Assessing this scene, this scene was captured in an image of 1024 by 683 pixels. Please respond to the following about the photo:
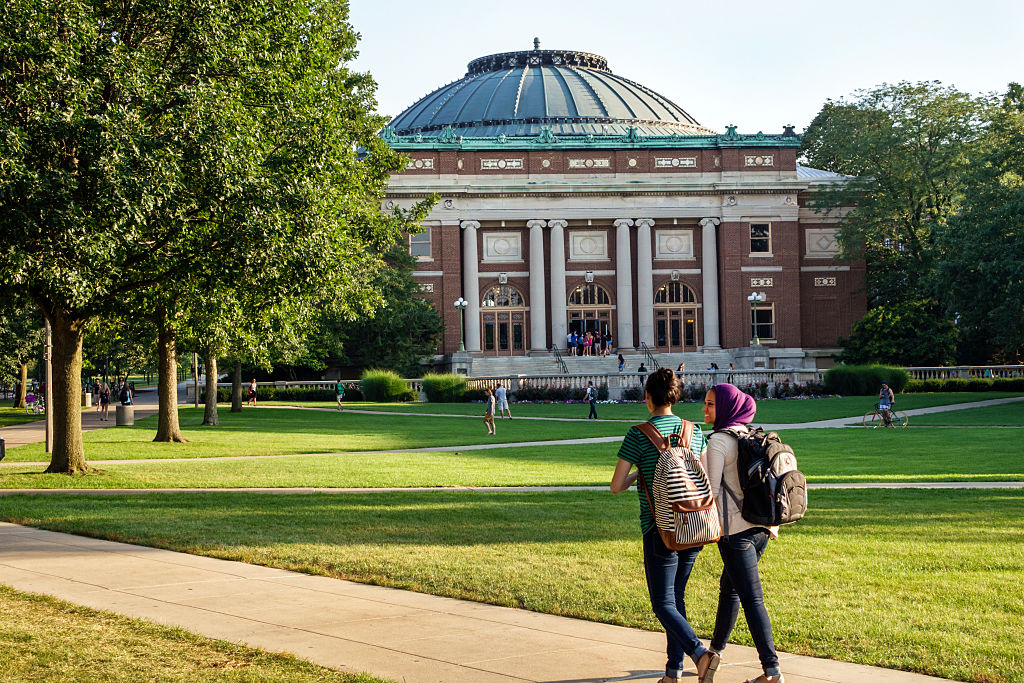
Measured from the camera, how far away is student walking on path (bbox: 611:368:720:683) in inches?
277

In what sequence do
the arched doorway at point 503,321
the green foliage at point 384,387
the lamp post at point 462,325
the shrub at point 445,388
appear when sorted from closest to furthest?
the shrub at point 445,388 → the green foliage at point 384,387 → the lamp post at point 462,325 → the arched doorway at point 503,321

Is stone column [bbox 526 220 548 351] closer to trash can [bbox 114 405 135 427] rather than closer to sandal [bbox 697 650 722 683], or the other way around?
trash can [bbox 114 405 135 427]

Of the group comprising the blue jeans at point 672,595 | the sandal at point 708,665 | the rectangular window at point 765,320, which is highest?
the rectangular window at point 765,320

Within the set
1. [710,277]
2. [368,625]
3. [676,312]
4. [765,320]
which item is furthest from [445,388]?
[368,625]

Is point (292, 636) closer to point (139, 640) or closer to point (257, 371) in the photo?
point (139, 640)

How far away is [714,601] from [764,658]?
2.91m

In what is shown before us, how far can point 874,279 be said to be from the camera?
76.4 m

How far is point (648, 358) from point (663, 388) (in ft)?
211

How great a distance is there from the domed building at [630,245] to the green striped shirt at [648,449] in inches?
2637

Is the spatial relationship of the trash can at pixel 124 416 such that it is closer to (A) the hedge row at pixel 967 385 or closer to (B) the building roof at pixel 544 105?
(A) the hedge row at pixel 967 385

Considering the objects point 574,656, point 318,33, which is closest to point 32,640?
point 574,656

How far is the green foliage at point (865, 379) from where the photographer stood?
5459 cm

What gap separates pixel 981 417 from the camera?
41.5m

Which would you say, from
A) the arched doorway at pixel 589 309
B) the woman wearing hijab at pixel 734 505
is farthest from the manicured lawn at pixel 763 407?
the woman wearing hijab at pixel 734 505
